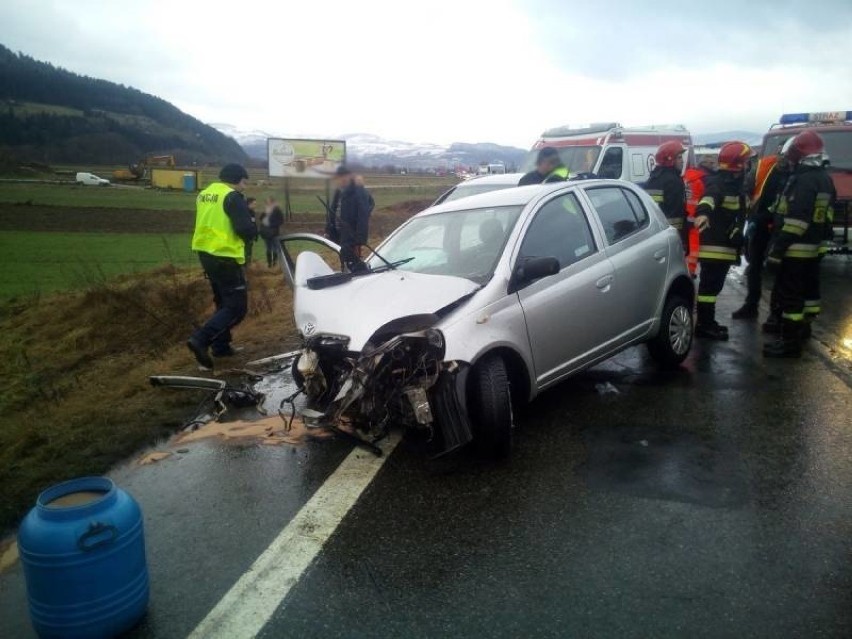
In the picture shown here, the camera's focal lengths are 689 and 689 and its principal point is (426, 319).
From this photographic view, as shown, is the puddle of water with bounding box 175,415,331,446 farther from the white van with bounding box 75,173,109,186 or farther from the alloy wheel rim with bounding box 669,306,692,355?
the white van with bounding box 75,173,109,186

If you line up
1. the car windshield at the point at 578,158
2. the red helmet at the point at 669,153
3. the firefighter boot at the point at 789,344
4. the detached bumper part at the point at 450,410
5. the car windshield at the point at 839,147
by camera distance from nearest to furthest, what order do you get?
the detached bumper part at the point at 450,410
the firefighter boot at the point at 789,344
the red helmet at the point at 669,153
the car windshield at the point at 839,147
the car windshield at the point at 578,158

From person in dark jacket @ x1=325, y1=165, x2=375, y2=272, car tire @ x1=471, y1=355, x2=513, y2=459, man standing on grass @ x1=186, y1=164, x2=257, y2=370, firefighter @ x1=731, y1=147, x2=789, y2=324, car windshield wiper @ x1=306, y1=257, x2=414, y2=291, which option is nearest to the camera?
car tire @ x1=471, y1=355, x2=513, y2=459

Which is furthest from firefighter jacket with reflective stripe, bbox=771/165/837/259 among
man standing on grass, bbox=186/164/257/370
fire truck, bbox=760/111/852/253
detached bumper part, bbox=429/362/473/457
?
fire truck, bbox=760/111/852/253

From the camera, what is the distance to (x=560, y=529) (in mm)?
3438

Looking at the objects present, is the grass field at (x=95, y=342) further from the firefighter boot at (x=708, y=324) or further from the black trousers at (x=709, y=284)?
the firefighter boot at (x=708, y=324)

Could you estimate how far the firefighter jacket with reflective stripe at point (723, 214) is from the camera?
23.0ft

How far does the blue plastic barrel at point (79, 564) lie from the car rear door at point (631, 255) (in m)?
3.80

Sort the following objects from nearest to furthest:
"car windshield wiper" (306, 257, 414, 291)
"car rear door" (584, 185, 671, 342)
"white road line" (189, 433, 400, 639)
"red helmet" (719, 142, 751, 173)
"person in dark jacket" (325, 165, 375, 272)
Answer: "white road line" (189, 433, 400, 639) → "car windshield wiper" (306, 257, 414, 291) → "car rear door" (584, 185, 671, 342) → "red helmet" (719, 142, 751, 173) → "person in dark jacket" (325, 165, 375, 272)

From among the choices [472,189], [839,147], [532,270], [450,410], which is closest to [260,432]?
[450,410]

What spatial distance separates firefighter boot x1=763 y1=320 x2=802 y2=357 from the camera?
654 cm

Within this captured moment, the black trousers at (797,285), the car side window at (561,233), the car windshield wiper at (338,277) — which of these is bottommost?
the black trousers at (797,285)

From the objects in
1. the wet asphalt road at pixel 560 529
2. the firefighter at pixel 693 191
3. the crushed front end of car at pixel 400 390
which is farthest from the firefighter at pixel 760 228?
the crushed front end of car at pixel 400 390

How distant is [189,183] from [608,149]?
4421 cm

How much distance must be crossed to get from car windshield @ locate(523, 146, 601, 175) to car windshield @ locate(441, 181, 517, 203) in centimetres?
301
